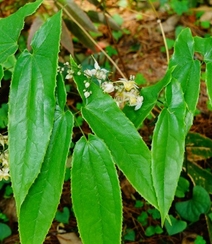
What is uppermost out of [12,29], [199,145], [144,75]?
[12,29]

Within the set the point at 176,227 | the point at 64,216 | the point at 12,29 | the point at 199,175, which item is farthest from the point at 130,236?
the point at 12,29

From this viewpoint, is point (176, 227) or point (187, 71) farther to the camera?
point (176, 227)

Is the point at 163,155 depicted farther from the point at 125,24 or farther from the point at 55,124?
the point at 125,24

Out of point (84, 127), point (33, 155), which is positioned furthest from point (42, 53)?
point (84, 127)

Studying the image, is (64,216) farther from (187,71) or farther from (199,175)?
(187,71)

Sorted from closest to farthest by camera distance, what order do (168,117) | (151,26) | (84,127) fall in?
1. (168,117)
2. (84,127)
3. (151,26)
